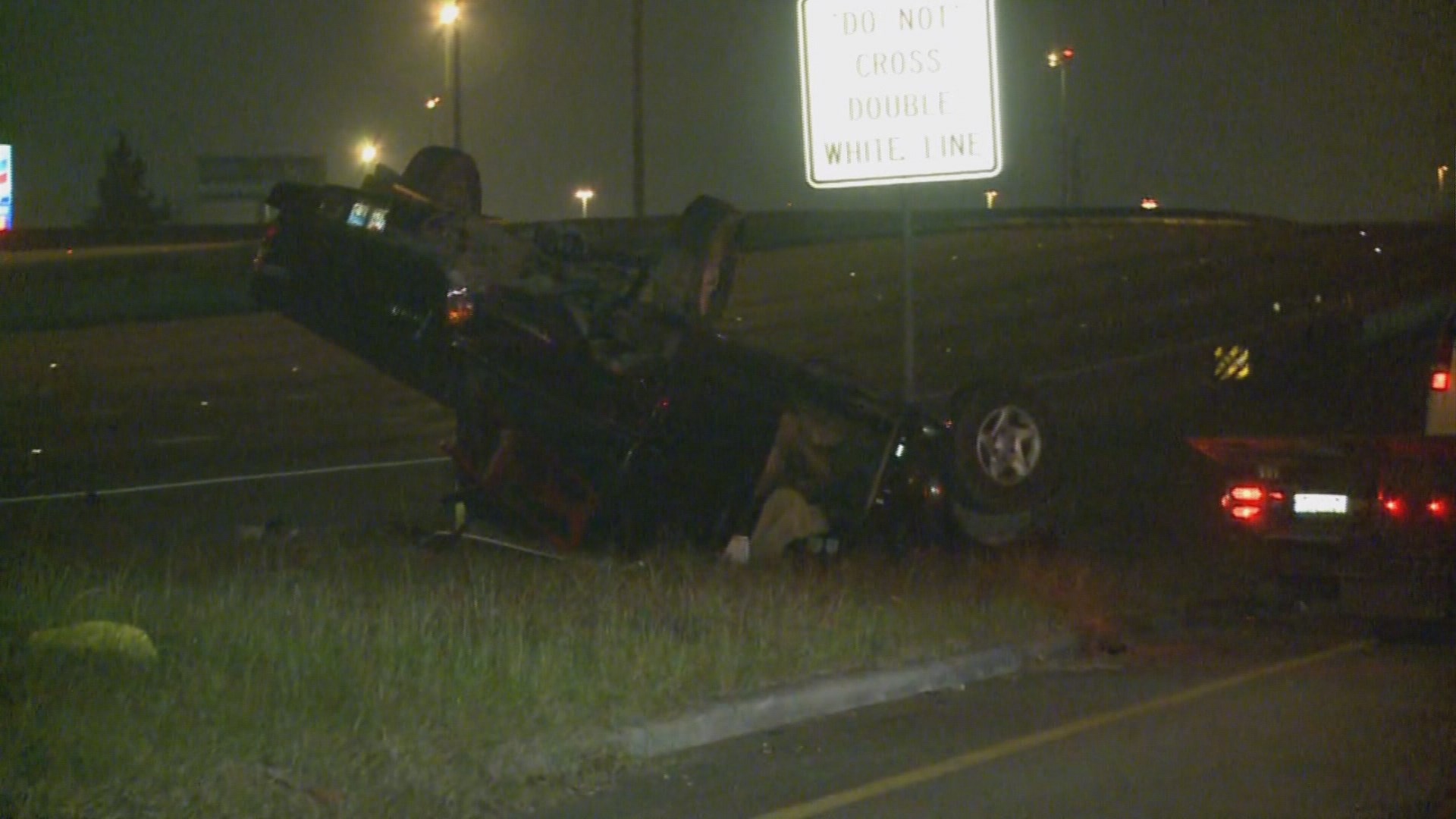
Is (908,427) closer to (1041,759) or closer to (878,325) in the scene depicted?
(1041,759)

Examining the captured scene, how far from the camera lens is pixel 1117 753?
26.7ft

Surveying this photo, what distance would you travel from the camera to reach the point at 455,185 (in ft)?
43.9

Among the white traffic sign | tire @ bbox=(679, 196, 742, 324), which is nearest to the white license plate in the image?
the white traffic sign

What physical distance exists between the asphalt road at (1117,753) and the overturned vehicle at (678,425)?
189 cm

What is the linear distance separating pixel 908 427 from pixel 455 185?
13.1 feet

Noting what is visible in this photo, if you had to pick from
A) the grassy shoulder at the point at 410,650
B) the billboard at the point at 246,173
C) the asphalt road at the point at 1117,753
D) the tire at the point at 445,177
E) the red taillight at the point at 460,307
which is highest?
the billboard at the point at 246,173

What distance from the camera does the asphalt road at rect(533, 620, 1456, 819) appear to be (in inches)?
285

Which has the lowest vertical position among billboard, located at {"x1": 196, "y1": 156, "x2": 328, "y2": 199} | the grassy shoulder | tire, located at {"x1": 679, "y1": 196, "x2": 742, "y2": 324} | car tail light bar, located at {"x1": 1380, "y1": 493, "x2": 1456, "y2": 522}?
the grassy shoulder

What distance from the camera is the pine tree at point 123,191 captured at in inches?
3770

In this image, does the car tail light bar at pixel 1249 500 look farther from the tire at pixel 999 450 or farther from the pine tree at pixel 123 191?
the pine tree at pixel 123 191

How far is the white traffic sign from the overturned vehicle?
102 cm

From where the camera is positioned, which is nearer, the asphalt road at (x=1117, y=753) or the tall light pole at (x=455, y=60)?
the asphalt road at (x=1117, y=753)

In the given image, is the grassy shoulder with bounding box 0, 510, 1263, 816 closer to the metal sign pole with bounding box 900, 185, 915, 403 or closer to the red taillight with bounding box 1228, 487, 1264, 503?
the red taillight with bounding box 1228, 487, 1264, 503

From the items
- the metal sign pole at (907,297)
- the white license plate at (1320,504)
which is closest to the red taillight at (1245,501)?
the white license plate at (1320,504)
